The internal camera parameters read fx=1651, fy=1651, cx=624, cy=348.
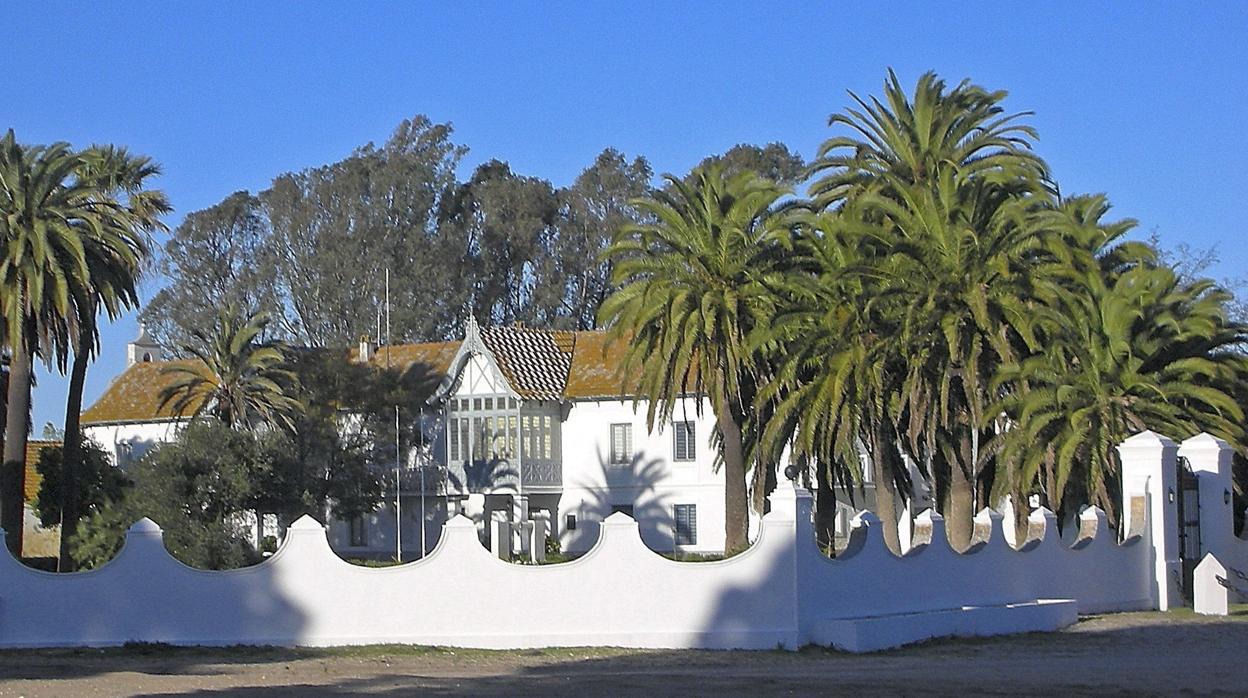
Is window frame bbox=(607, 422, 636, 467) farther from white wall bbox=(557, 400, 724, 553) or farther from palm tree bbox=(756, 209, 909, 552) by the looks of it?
palm tree bbox=(756, 209, 909, 552)

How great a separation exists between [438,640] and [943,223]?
14.0 m

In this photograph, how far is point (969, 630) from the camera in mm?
26594

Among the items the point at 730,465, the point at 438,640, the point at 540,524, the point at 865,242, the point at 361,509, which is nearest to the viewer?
the point at 438,640

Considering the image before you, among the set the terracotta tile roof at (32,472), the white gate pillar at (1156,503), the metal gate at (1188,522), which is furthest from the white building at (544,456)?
the white gate pillar at (1156,503)

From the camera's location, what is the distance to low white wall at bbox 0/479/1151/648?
24.5 metres

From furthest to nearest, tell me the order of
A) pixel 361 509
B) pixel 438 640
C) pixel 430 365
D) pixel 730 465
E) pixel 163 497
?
pixel 430 365, pixel 361 509, pixel 163 497, pixel 730 465, pixel 438 640

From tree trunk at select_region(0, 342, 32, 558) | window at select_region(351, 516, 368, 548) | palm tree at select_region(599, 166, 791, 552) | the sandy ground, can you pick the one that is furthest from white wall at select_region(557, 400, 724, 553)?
the sandy ground

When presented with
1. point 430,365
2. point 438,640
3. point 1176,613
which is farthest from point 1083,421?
point 430,365

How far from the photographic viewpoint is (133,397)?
6825 cm

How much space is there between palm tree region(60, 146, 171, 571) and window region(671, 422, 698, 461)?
20.2 meters

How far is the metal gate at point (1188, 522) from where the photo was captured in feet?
105

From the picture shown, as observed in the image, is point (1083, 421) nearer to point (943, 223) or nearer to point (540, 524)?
point (943, 223)

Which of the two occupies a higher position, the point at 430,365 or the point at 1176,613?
the point at 430,365

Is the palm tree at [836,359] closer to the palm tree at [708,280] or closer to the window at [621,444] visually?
the palm tree at [708,280]
